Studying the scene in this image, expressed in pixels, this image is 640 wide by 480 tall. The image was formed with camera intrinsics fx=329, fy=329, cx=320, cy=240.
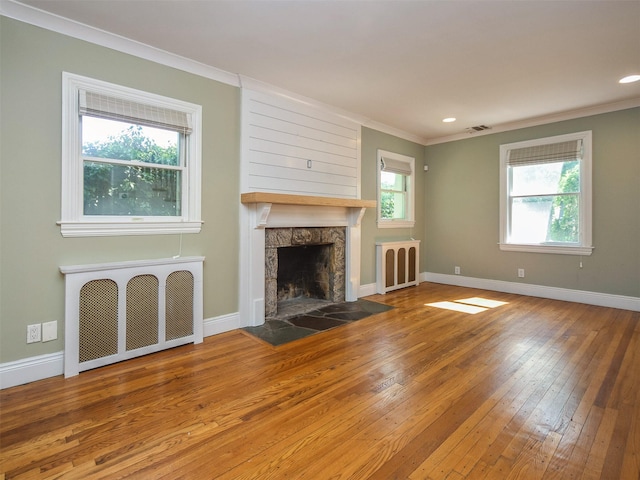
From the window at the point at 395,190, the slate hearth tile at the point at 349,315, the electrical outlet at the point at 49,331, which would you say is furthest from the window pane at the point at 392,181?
the electrical outlet at the point at 49,331

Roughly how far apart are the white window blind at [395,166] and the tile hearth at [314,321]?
2.11 meters

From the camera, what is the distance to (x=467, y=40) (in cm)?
263

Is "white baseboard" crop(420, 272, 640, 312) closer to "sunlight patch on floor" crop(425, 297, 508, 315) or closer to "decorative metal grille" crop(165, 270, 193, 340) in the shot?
"sunlight patch on floor" crop(425, 297, 508, 315)

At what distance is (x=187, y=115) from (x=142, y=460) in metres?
2.64

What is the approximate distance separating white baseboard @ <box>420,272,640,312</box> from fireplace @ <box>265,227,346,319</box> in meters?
2.29

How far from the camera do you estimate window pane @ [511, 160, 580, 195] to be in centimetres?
442

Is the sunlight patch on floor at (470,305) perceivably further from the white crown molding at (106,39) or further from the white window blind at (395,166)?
the white crown molding at (106,39)

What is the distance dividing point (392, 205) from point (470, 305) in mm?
1979

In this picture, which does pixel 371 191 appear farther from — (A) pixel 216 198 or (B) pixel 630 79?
(B) pixel 630 79

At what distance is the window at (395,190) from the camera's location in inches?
201

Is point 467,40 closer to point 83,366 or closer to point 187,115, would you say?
point 187,115

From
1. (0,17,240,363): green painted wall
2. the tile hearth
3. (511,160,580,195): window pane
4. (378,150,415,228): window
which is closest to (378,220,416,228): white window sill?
(378,150,415,228): window

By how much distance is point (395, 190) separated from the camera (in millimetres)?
5430

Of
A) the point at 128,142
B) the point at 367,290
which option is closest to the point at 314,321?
the point at 367,290
